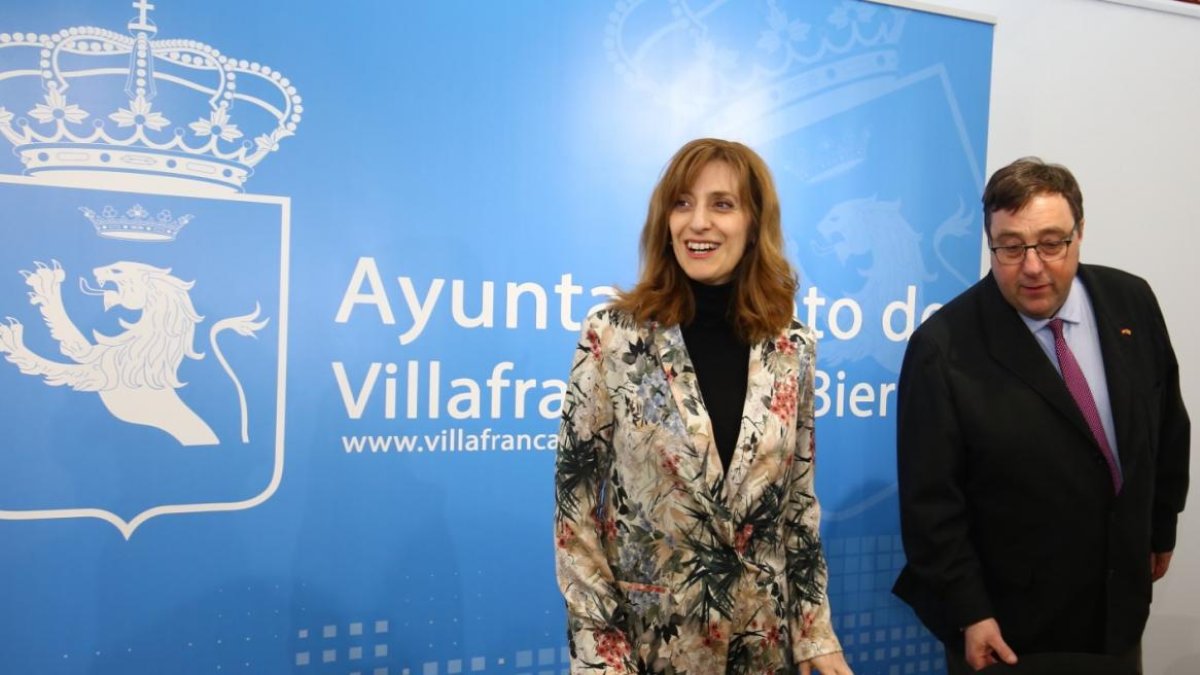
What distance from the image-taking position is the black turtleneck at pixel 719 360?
56.3 inches

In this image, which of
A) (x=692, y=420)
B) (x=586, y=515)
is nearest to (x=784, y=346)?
(x=692, y=420)

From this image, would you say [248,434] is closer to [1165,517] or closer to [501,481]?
[501,481]

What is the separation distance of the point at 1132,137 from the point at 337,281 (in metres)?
2.85

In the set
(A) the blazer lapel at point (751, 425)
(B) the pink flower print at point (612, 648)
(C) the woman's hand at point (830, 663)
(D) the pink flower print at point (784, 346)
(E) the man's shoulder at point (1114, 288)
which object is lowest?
(C) the woman's hand at point (830, 663)

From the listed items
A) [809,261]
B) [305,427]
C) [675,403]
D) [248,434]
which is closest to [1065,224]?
[809,261]

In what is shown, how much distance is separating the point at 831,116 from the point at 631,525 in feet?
5.47

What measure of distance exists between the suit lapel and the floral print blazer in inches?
36.5

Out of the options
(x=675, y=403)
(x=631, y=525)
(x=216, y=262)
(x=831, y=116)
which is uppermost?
(x=831, y=116)

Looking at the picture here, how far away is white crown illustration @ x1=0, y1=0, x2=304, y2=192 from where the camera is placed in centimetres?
184

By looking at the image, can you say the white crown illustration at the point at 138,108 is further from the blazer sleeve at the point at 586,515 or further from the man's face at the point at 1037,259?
the man's face at the point at 1037,259

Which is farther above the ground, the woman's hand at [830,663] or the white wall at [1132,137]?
the white wall at [1132,137]

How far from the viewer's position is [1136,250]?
287 cm

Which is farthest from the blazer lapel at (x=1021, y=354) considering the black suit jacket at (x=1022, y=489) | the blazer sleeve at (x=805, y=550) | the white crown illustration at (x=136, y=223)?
the white crown illustration at (x=136, y=223)

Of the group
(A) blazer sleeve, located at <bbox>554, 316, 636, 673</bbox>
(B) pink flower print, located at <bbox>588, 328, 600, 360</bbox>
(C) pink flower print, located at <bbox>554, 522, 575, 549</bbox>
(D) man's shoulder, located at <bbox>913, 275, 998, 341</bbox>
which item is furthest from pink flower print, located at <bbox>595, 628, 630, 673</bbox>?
(D) man's shoulder, located at <bbox>913, 275, 998, 341</bbox>
